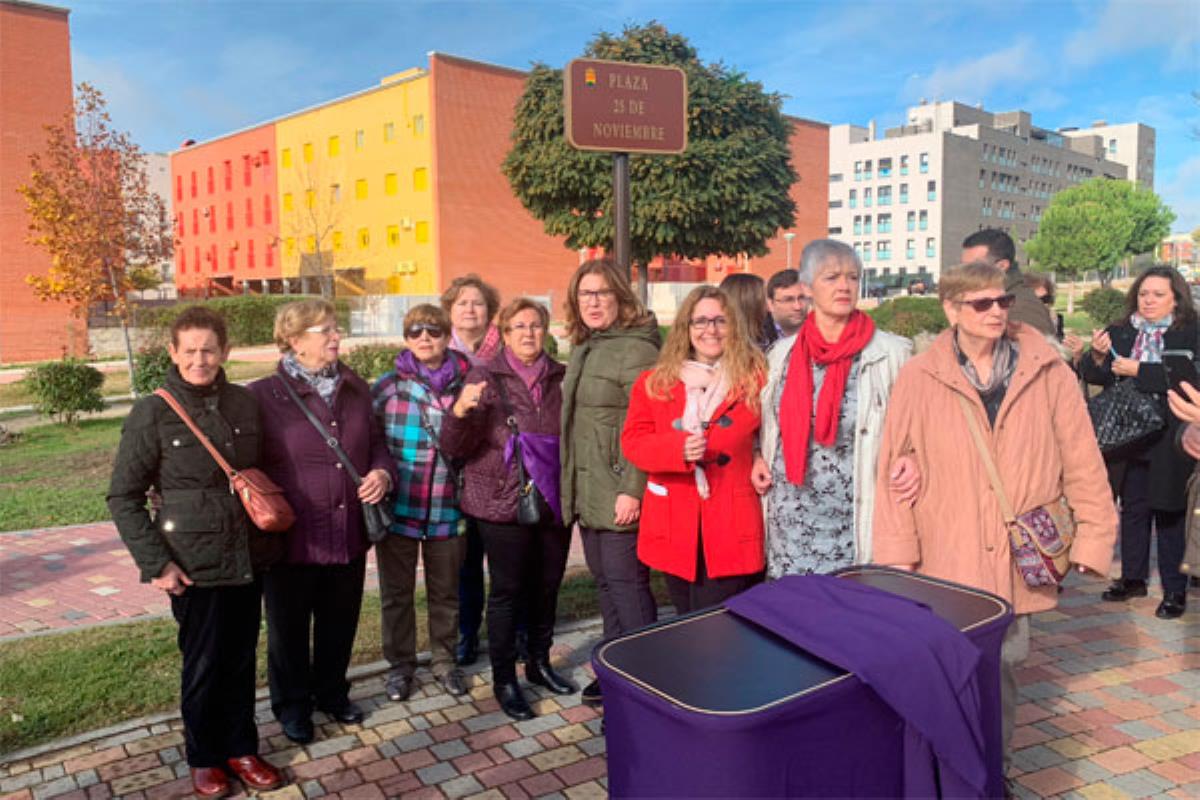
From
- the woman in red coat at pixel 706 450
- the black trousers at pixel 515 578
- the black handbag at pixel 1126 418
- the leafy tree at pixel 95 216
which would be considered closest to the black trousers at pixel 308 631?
the black trousers at pixel 515 578

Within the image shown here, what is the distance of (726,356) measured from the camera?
358 centimetres

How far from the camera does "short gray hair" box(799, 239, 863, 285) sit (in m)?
3.33

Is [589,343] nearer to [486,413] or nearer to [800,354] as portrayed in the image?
[486,413]

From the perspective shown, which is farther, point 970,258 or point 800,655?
point 970,258

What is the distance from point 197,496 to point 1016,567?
2866 mm

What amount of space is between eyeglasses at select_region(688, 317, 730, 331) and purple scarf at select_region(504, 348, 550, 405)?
0.92 m

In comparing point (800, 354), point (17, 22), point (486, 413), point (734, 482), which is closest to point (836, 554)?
point (734, 482)

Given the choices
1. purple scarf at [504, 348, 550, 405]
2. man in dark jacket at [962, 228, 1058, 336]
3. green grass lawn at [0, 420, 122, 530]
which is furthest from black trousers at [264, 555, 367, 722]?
green grass lawn at [0, 420, 122, 530]

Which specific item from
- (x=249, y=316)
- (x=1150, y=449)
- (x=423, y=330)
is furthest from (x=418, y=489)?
(x=249, y=316)

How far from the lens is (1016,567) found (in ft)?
10.1

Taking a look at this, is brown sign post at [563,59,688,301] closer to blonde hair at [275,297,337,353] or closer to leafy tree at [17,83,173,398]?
blonde hair at [275,297,337,353]

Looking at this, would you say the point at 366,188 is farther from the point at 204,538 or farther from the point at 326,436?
the point at 204,538

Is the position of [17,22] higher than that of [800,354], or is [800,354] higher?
[17,22]

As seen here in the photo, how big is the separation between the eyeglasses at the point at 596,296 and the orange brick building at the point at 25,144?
94.8 feet
